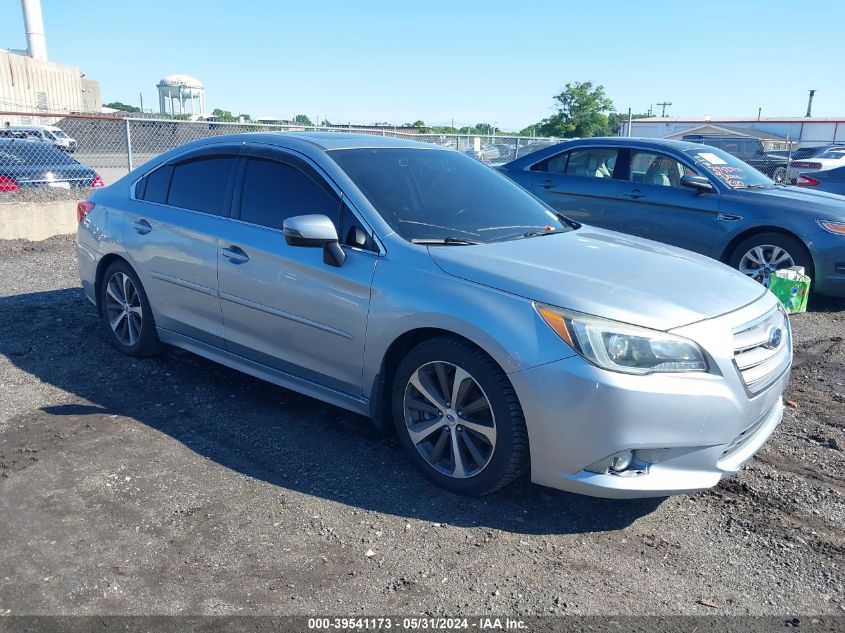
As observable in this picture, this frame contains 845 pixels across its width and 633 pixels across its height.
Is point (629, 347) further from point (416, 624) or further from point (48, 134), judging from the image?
point (48, 134)

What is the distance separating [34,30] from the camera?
7425 centimetres

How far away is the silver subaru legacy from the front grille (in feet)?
0.04

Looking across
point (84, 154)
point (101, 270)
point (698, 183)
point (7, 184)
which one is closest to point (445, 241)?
point (101, 270)

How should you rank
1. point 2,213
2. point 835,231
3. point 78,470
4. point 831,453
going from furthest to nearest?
point 2,213
point 835,231
point 831,453
point 78,470

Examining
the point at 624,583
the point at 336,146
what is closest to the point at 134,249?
the point at 336,146

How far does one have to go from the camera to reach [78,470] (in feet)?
12.4

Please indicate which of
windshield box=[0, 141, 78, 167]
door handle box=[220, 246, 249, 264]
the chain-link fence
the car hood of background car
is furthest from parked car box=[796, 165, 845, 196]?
windshield box=[0, 141, 78, 167]

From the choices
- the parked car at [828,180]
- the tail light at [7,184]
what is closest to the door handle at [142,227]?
the tail light at [7,184]

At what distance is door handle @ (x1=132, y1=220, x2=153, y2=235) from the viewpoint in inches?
199

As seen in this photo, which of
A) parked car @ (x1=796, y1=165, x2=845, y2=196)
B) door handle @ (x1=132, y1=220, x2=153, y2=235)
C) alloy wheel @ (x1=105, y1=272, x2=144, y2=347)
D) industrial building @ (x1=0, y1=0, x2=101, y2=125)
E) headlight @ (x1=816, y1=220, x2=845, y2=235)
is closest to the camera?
door handle @ (x1=132, y1=220, x2=153, y2=235)

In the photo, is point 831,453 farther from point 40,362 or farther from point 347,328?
point 40,362

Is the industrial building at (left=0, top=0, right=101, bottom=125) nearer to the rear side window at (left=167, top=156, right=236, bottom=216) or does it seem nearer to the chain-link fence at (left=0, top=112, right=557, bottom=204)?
the chain-link fence at (left=0, top=112, right=557, bottom=204)

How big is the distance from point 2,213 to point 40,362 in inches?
228

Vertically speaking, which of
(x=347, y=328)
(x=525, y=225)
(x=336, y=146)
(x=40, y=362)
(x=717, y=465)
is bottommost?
(x=40, y=362)
